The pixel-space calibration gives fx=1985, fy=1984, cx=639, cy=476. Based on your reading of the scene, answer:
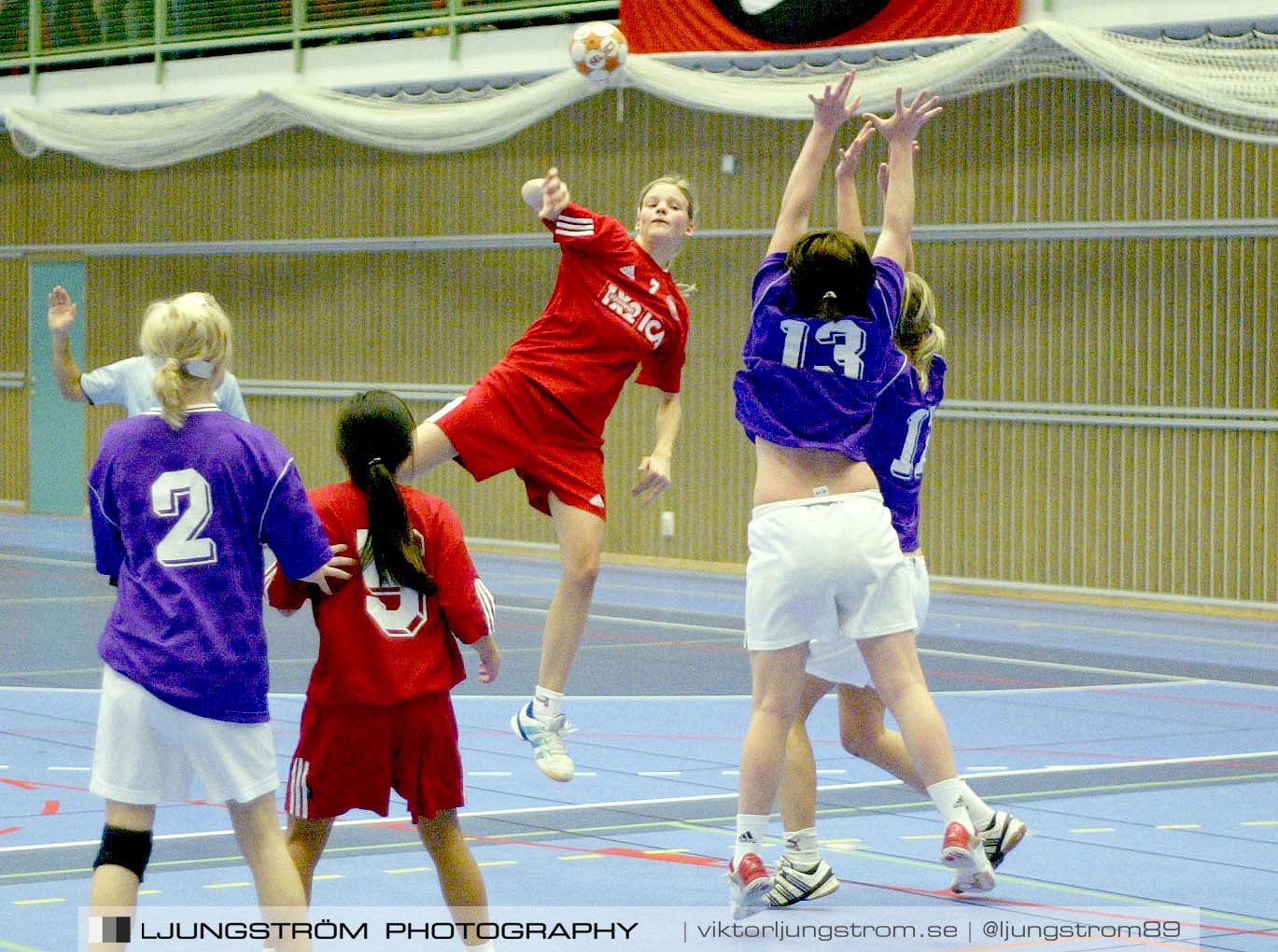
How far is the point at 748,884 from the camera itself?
509cm

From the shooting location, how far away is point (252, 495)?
4.28 metres

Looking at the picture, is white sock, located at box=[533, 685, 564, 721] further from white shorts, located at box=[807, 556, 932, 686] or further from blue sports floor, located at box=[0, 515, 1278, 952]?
white shorts, located at box=[807, 556, 932, 686]

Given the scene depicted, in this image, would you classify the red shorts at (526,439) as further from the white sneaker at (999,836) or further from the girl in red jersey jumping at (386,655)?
the girl in red jersey jumping at (386,655)

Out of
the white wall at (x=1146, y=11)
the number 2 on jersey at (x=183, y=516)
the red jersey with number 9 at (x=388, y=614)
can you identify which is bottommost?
the red jersey with number 9 at (x=388, y=614)

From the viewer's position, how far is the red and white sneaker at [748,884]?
509 cm

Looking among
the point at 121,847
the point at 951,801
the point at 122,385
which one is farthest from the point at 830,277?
the point at 122,385

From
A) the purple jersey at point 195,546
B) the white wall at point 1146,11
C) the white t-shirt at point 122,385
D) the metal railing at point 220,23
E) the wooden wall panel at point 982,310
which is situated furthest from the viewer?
the metal railing at point 220,23

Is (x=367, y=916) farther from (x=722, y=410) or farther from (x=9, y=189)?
(x=9, y=189)

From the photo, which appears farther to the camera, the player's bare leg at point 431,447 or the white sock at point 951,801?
the player's bare leg at point 431,447

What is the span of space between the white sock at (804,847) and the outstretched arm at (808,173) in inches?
64.0

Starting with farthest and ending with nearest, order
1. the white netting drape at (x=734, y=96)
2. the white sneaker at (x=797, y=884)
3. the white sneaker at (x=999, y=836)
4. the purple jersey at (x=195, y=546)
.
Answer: the white netting drape at (x=734, y=96)
the white sneaker at (x=999, y=836)
the white sneaker at (x=797, y=884)
the purple jersey at (x=195, y=546)

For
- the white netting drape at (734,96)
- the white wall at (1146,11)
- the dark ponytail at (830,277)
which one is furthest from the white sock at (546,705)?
the white wall at (1146,11)

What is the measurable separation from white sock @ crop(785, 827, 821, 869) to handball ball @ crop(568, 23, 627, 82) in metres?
8.97

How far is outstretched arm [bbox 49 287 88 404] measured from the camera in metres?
5.27
